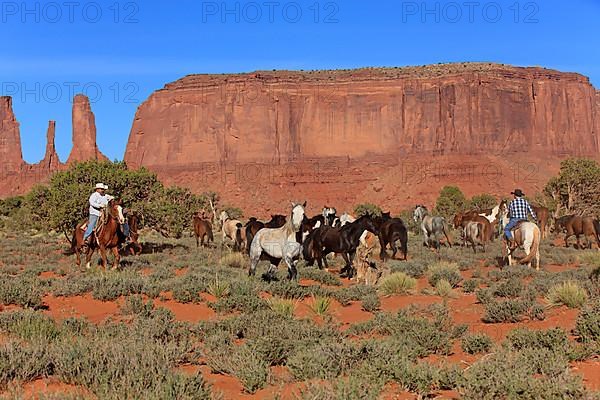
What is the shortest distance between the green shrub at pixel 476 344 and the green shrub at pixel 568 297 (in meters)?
3.66

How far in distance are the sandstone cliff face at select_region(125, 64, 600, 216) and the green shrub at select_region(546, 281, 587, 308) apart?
3358 inches

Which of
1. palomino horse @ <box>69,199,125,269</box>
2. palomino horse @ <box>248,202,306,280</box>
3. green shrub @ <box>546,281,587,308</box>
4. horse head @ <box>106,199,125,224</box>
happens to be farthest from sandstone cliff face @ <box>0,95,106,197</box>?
green shrub @ <box>546,281,587,308</box>

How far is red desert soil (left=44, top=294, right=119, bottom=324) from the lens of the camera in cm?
1134

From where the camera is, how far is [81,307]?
12.5 meters

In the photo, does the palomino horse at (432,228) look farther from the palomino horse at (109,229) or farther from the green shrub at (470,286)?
the palomino horse at (109,229)

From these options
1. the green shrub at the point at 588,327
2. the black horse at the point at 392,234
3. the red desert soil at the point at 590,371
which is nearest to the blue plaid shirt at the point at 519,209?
the black horse at the point at 392,234

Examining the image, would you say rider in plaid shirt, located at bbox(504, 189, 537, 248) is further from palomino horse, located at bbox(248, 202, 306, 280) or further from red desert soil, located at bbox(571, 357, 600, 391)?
red desert soil, located at bbox(571, 357, 600, 391)

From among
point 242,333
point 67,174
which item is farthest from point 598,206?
point 242,333

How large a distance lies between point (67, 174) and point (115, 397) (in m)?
25.6

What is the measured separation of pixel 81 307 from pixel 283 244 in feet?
13.9

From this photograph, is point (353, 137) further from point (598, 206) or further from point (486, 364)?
point (486, 364)

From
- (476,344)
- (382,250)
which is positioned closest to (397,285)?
(476,344)

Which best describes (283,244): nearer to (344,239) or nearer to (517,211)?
(344,239)

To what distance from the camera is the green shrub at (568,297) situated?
38.5 feet
